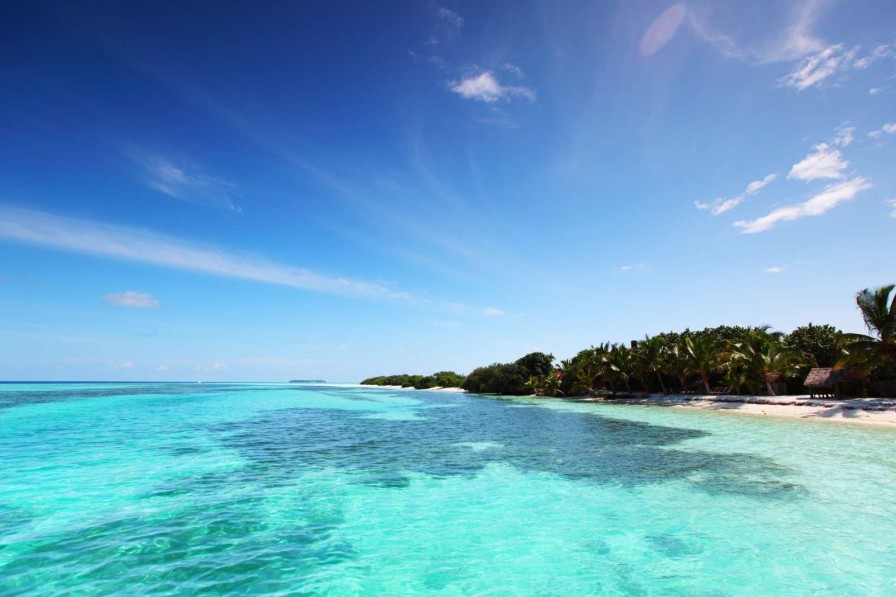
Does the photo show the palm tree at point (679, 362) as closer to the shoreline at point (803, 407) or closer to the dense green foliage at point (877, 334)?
the shoreline at point (803, 407)

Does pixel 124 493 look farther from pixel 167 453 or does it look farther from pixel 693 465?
pixel 693 465

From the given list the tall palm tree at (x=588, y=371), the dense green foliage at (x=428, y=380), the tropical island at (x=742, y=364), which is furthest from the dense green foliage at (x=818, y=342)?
the dense green foliage at (x=428, y=380)

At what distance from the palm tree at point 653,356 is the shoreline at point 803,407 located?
4889mm

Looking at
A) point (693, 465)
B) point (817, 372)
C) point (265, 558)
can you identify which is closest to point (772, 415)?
point (817, 372)

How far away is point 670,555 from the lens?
27.3ft

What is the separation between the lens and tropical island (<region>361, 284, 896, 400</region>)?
1240 inches

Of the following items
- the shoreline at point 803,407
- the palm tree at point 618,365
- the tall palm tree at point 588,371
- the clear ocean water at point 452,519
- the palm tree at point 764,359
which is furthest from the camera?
the tall palm tree at point 588,371

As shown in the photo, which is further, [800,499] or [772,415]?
[772,415]

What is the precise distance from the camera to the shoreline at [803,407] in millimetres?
29125

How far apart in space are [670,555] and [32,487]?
18.5m

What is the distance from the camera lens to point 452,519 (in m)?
10.7

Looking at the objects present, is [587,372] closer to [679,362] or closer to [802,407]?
[679,362]

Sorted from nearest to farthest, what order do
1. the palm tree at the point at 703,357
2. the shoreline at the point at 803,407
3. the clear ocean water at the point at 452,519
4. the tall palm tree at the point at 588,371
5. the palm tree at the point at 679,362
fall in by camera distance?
the clear ocean water at the point at 452,519 → the shoreline at the point at 803,407 → the palm tree at the point at 703,357 → the palm tree at the point at 679,362 → the tall palm tree at the point at 588,371

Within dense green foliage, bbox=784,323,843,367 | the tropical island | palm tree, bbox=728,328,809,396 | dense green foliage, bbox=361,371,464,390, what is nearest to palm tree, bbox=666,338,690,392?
the tropical island
